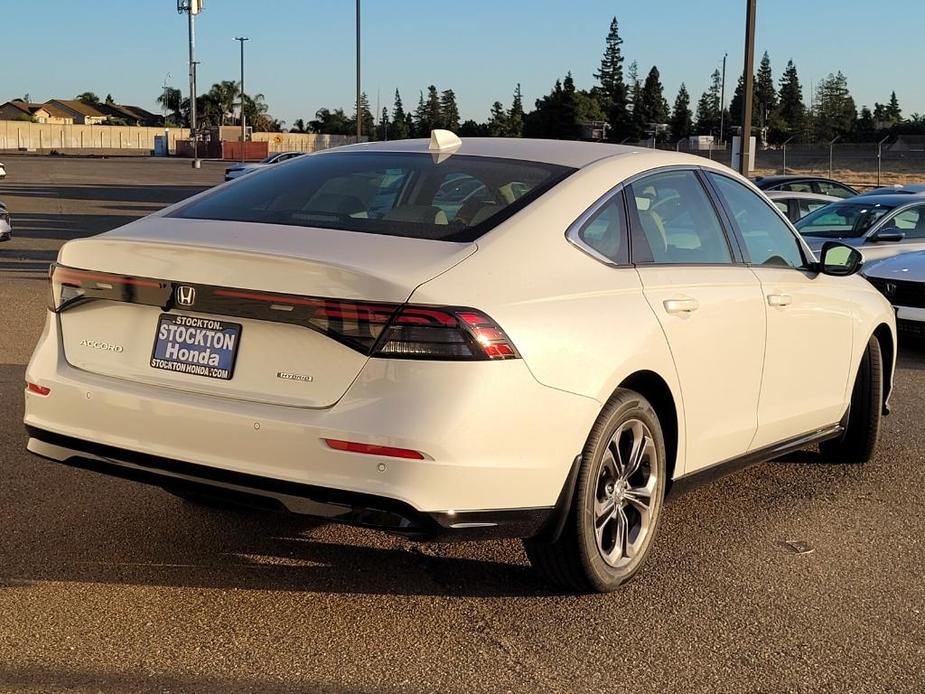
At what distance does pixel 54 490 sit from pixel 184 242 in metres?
2.07

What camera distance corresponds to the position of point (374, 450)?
3576 mm

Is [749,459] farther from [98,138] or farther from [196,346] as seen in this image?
[98,138]

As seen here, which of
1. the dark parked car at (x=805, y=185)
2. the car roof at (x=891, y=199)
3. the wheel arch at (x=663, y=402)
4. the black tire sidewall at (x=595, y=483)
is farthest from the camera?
the dark parked car at (x=805, y=185)

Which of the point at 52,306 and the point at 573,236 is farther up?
the point at 573,236

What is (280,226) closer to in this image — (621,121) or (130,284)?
(130,284)

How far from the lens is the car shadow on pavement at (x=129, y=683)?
134 inches

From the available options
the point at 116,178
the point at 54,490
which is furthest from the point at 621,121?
the point at 54,490

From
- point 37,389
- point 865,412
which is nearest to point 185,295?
point 37,389

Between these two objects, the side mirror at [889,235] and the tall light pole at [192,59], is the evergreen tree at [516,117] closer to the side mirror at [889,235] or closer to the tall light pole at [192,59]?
the tall light pole at [192,59]

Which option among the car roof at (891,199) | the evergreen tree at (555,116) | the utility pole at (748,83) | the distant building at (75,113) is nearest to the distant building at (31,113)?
the distant building at (75,113)

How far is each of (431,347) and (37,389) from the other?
1616 millimetres

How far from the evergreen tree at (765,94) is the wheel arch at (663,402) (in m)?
153

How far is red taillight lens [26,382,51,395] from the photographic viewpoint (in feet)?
13.8

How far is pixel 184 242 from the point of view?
3.96 meters
